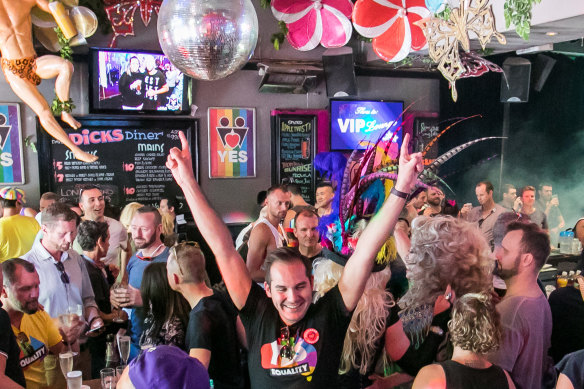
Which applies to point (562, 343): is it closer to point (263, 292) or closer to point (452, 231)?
point (452, 231)

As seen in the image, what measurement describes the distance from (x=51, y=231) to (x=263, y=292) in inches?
73.4

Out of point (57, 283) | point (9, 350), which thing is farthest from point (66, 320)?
point (57, 283)

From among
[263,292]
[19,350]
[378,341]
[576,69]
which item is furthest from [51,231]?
[576,69]

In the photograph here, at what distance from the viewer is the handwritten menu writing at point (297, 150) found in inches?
265

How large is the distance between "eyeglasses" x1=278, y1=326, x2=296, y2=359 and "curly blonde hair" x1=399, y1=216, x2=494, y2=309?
77cm

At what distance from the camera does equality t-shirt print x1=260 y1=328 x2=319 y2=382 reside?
6.45ft

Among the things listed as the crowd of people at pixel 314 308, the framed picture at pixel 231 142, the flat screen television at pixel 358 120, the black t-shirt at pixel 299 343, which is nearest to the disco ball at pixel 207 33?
the crowd of people at pixel 314 308

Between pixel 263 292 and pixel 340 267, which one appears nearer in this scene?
pixel 263 292

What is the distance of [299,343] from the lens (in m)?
1.99

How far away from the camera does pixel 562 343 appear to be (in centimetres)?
283

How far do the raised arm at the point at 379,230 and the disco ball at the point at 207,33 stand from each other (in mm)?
863

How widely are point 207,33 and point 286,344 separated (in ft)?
4.21

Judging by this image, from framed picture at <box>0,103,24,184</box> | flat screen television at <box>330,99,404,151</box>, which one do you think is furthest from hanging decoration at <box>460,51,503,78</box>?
framed picture at <box>0,103,24,184</box>

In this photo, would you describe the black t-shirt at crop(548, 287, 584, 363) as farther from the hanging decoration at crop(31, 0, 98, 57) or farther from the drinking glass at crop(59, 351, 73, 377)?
the hanging decoration at crop(31, 0, 98, 57)
